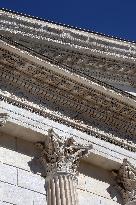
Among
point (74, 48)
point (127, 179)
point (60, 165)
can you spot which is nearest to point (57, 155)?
point (60, 165)

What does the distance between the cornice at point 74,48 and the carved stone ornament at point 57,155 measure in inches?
233

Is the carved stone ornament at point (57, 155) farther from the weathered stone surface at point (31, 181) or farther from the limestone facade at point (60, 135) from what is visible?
the weathered stone surface at point (31, 181)

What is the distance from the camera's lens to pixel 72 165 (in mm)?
12383

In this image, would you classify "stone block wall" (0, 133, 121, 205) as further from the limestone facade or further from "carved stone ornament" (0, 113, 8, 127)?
"carved stone ornament" (0, 113, 8, 127)

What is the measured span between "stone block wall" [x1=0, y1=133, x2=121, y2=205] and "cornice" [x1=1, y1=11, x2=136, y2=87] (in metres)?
5.79

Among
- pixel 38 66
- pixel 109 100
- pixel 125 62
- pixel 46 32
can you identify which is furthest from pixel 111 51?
pixel 38 66

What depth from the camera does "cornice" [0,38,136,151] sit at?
12719 millimetres

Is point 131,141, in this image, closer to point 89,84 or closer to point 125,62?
point 89,84

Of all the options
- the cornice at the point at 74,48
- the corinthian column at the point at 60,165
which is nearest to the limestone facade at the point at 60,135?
the corinthian column at the point at 60,165

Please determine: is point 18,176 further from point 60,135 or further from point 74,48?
point 74,48

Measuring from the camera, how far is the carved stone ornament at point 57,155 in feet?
39.8

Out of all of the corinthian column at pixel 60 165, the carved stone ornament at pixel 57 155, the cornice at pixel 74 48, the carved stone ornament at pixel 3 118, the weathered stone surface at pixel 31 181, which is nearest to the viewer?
the weathered stone surface at pixel 31 181

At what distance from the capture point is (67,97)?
13641 millimetres

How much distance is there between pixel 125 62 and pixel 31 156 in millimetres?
8678
